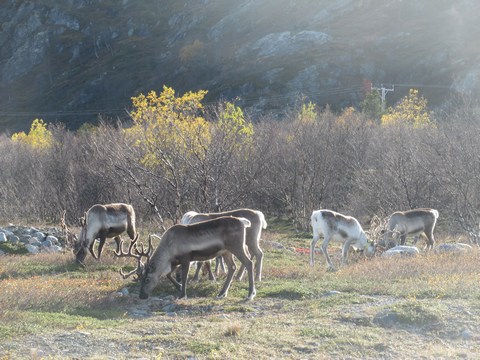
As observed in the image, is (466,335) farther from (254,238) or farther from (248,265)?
(254,238)

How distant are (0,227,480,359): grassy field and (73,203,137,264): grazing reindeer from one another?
1590 millimetres

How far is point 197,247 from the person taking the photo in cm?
1295

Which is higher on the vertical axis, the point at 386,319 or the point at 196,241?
the point at 196,241

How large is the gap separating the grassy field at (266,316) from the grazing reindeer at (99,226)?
62.6 inches

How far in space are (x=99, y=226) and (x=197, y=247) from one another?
256 inches

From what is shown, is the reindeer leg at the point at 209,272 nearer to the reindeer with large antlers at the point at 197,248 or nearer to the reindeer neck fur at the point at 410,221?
the reindeer with large antlers at the point at 197,248

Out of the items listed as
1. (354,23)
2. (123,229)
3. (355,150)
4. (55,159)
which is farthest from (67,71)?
(123,229)

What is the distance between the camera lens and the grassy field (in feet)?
28.7

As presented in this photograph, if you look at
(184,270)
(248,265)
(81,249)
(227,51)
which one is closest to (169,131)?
(81,249)

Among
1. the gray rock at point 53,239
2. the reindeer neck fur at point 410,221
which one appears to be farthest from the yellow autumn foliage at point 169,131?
the reindeer neck fur at point 410,221

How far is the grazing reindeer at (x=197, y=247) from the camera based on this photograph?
12914mm

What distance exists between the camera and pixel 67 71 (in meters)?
146

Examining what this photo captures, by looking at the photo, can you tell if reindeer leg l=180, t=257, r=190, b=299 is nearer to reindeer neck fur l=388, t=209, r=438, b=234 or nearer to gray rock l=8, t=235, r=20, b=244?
reindeer neck fur l=388, t=209, r=438, b=234

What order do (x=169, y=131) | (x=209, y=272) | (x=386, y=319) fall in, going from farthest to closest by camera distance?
(x=169, y=131), (x=209, y=272), (x=386, y=319)
